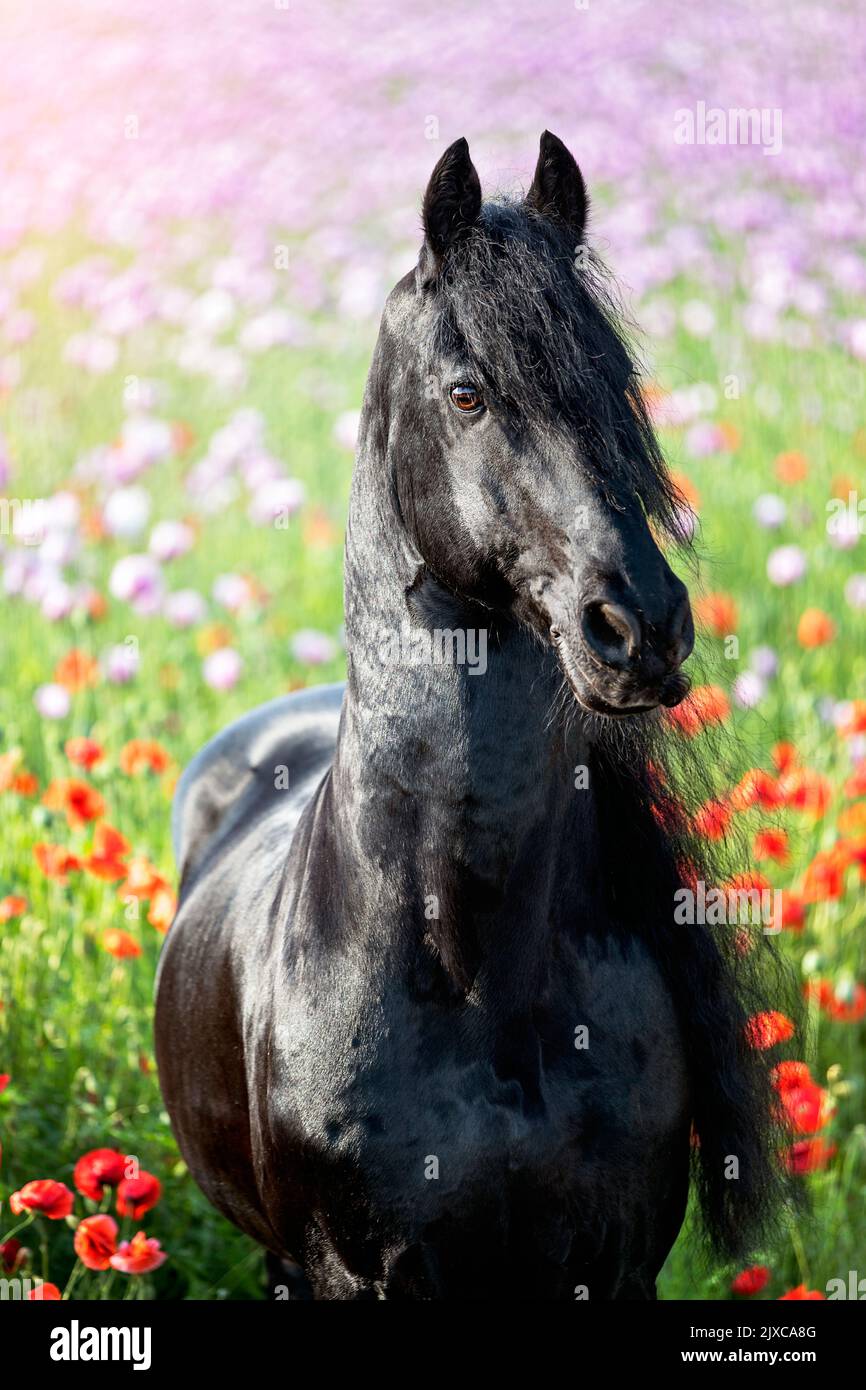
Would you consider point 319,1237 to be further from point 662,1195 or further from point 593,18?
point 593,18

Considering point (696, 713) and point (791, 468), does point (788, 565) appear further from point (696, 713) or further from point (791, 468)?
point (696, 713)

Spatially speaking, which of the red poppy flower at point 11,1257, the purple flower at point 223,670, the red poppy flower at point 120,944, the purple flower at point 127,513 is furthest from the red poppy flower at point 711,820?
the purple flower at point 127,513

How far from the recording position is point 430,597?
211 cm

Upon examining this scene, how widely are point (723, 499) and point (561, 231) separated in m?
4.80

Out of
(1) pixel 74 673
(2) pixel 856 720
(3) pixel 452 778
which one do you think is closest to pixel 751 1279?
(3) pixel 452 778

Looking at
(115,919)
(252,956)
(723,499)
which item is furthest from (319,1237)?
(723,499)

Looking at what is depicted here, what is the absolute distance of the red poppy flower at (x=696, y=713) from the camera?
2.39m

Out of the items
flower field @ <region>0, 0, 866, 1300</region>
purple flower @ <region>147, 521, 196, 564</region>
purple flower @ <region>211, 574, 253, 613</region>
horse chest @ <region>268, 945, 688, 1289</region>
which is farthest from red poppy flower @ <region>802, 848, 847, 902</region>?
purple flower @ <region>147, 521, 196, 564</region>

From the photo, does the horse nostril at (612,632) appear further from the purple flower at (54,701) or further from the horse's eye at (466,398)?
the purple flower at (54,701)

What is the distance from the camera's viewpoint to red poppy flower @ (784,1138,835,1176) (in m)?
2.77

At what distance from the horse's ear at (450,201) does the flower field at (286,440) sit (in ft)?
1.67

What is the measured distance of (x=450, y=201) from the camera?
2.04 meters

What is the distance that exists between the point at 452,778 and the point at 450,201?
790 mm
